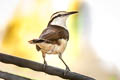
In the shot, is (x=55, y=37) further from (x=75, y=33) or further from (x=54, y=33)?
(x=75, y=33)

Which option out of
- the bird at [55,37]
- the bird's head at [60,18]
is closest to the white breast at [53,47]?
the bird at [55,37]

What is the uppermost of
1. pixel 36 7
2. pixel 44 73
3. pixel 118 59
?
pixel 36 7

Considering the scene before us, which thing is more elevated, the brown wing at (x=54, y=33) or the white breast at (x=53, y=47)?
the brown wing at (x=54, y=33)

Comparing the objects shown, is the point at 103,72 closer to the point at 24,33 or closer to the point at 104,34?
the point at 104,34

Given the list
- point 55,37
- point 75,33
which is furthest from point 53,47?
point 75,33

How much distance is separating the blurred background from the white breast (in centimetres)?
4

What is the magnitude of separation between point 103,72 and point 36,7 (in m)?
0.53

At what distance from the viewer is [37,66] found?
5.22 ft

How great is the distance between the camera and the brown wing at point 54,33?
5.25 feet

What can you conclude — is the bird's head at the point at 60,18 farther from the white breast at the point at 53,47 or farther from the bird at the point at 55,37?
the white breast at the point at 53,47

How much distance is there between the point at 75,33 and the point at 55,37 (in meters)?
0.13

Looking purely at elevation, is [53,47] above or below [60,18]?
below

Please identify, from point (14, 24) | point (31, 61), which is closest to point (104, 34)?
point (31, 61)

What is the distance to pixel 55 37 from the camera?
1605mm
